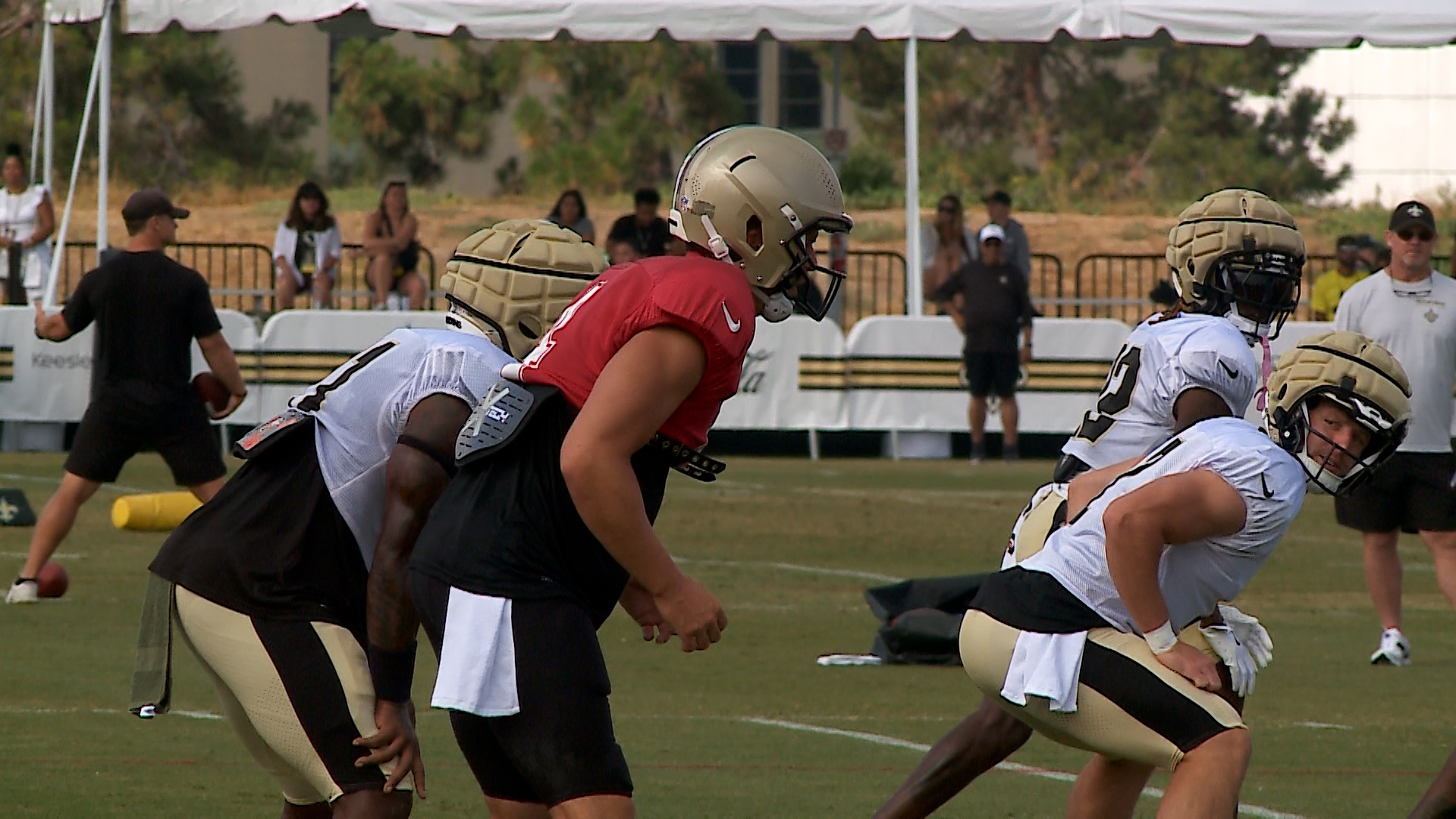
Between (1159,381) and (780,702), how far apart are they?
3.46m

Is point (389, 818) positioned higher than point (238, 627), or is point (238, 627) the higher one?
point (238, 627)

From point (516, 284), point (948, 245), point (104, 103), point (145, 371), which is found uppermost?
point (104, 103)

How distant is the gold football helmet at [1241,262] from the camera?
6344 mm

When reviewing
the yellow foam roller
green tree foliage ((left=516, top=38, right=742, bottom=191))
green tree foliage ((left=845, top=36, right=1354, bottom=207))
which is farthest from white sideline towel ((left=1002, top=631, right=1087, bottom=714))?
green tree foliage ((left=845, top=36, right=1354, bottom=207))

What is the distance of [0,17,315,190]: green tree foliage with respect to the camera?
41031 mm

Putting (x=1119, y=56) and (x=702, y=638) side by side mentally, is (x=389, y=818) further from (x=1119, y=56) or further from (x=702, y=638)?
(x=1119, y=56)

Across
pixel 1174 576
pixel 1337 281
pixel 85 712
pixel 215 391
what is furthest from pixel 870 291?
pixel 1174 576

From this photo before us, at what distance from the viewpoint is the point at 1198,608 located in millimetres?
5211

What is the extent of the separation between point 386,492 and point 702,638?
84 centimetres

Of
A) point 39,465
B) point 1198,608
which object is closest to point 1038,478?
point 39,465

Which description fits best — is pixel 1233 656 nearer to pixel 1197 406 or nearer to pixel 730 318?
pixel 1197 406

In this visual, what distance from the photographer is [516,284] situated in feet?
16.6

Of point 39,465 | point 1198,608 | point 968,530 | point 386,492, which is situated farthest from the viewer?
point 39,465

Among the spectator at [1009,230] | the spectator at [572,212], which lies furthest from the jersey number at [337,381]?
the spectator at [1009,230]
